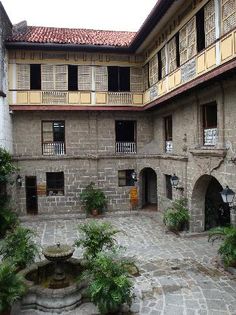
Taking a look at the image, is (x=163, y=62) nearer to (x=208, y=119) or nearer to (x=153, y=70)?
(x=153, y=70)

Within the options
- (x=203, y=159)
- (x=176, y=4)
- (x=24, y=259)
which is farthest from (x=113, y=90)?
(x=24, y=259)

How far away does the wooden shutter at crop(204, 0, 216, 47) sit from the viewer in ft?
35.4

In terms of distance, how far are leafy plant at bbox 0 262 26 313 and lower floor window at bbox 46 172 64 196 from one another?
11415mm

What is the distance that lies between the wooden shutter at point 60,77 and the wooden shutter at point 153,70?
4753 millimetres

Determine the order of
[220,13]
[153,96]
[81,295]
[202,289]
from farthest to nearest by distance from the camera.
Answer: [153,96]
[220,13]
[202,289]
[81,295]

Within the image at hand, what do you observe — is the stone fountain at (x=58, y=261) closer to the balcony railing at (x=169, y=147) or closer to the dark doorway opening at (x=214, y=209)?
the dark doorway opening at (x=214, y=209)

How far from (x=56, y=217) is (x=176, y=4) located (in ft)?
39.8

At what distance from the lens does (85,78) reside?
1838 cm

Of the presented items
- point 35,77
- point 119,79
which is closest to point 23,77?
point 35,77

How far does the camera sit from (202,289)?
8.53 metres

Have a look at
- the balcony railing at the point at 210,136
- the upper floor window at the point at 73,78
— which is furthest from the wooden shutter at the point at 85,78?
the balcony railing at the point at 210,136

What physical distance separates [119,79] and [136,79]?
1.02 m

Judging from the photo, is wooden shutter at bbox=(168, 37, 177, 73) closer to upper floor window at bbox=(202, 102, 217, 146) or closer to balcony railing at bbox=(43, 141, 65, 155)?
upper floor window at bbox=(202, 102, 217, 146)

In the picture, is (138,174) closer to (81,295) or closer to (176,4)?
(176,4)
